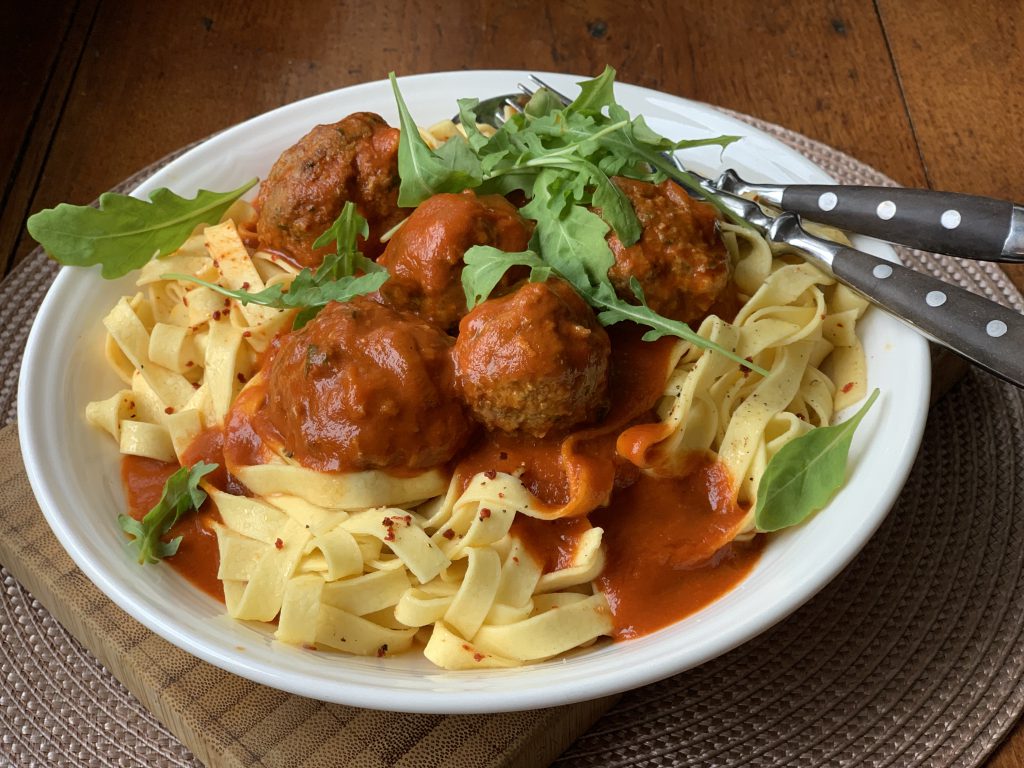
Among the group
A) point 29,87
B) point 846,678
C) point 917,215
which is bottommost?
point 846,678

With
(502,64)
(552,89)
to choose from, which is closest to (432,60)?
(502,64)

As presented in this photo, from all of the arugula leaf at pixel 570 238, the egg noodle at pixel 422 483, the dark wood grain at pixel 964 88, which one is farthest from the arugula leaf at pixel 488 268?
the dark wood grain at pixel 964 88

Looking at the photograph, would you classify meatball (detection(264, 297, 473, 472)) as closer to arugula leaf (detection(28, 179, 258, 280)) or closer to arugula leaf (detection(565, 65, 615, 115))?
arugula leaf (detection(28, 179, 258, 280))

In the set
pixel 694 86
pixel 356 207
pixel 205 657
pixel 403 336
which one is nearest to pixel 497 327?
pixel 403 336

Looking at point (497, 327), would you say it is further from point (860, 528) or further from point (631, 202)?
point (860, 528)

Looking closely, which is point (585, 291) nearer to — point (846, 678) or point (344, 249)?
point (344, 249)

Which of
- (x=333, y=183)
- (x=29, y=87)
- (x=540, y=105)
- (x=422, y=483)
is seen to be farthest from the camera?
(x=29, y=87)
